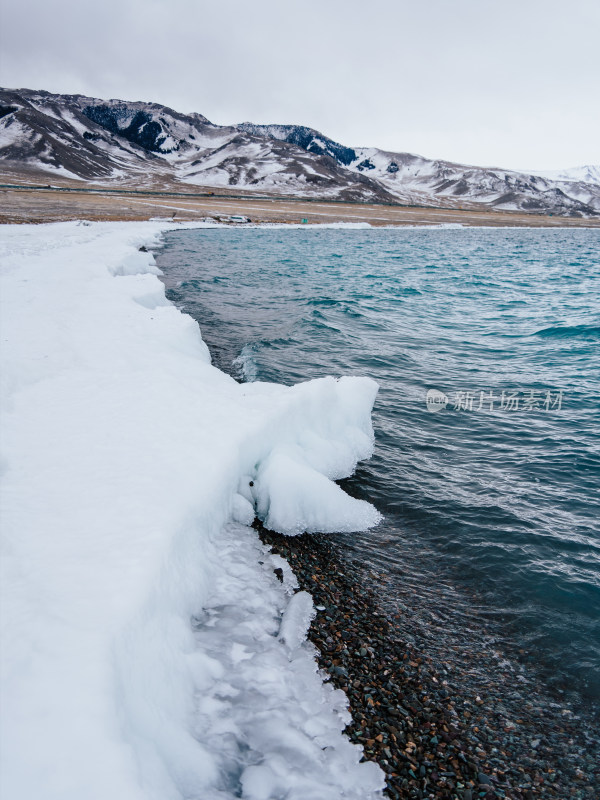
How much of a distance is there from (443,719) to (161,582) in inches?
127

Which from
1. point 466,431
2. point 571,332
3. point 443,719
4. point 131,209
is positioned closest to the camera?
point 443,719

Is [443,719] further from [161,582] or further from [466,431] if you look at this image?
[466,431]

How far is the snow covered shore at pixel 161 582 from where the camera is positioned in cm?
326

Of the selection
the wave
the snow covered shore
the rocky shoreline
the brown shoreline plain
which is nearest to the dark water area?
the wave

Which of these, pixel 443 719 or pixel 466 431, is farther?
pixel 466 431

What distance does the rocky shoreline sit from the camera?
3926 millimetres

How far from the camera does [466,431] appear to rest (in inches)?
438

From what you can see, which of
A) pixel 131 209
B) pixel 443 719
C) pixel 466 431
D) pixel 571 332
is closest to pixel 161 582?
pixel 443 719

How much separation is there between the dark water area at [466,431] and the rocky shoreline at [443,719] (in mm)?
468

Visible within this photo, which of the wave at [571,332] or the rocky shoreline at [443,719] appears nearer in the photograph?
the rocky shoreline at [443,719]

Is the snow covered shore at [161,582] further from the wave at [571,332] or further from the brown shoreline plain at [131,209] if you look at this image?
the brown shoreline plain at [131,209]

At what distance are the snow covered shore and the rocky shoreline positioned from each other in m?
0.28

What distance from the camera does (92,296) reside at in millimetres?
14812

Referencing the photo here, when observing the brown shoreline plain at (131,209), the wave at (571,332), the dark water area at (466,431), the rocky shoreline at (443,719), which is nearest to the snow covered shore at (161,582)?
the rocky shoreline at (443,719)
